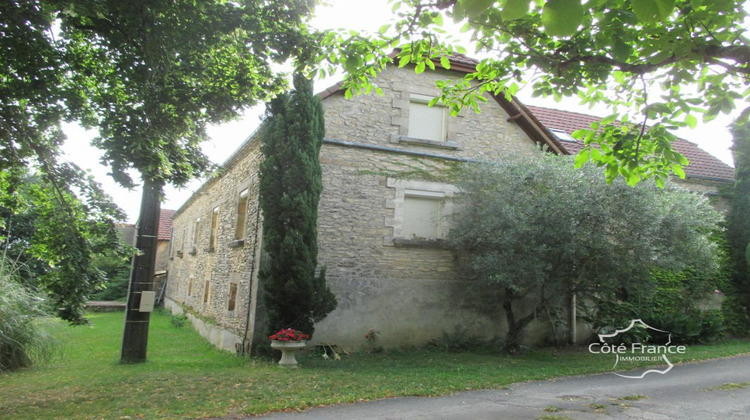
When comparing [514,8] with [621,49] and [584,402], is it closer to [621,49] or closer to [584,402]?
[621,49]

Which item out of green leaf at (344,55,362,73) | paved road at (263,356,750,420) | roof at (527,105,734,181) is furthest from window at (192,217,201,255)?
green leaf at (344,55,362,73)

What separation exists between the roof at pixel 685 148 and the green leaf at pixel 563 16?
13.0m

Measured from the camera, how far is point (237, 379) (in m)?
7.37

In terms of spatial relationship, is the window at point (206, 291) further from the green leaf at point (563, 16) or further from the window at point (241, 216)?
the green leaf at point (563, 16)

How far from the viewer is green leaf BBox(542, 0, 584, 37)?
5.77 feet

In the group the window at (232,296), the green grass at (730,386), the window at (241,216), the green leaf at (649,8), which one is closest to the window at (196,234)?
the window at (241,216)

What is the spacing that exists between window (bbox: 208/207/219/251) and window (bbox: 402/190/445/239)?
6.94m

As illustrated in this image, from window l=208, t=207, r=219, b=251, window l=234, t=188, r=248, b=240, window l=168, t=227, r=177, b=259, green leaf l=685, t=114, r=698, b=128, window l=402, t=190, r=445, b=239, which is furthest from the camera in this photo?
window l=168, t=227, r=177, b=259

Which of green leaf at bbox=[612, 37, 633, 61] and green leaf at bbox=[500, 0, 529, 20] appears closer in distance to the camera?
green leaf at bbox=[500, 0, 529, 20]

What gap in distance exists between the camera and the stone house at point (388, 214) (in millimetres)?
10344

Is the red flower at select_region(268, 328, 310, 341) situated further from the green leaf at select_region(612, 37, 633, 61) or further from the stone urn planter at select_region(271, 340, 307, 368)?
the green leaf at select_region(612, 37, 633, 61)

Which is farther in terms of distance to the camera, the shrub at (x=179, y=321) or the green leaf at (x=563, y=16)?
the shrub at (x=179, y=321)

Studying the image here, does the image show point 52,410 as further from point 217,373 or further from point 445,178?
point 445,178

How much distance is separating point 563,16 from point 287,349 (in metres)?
7.80
